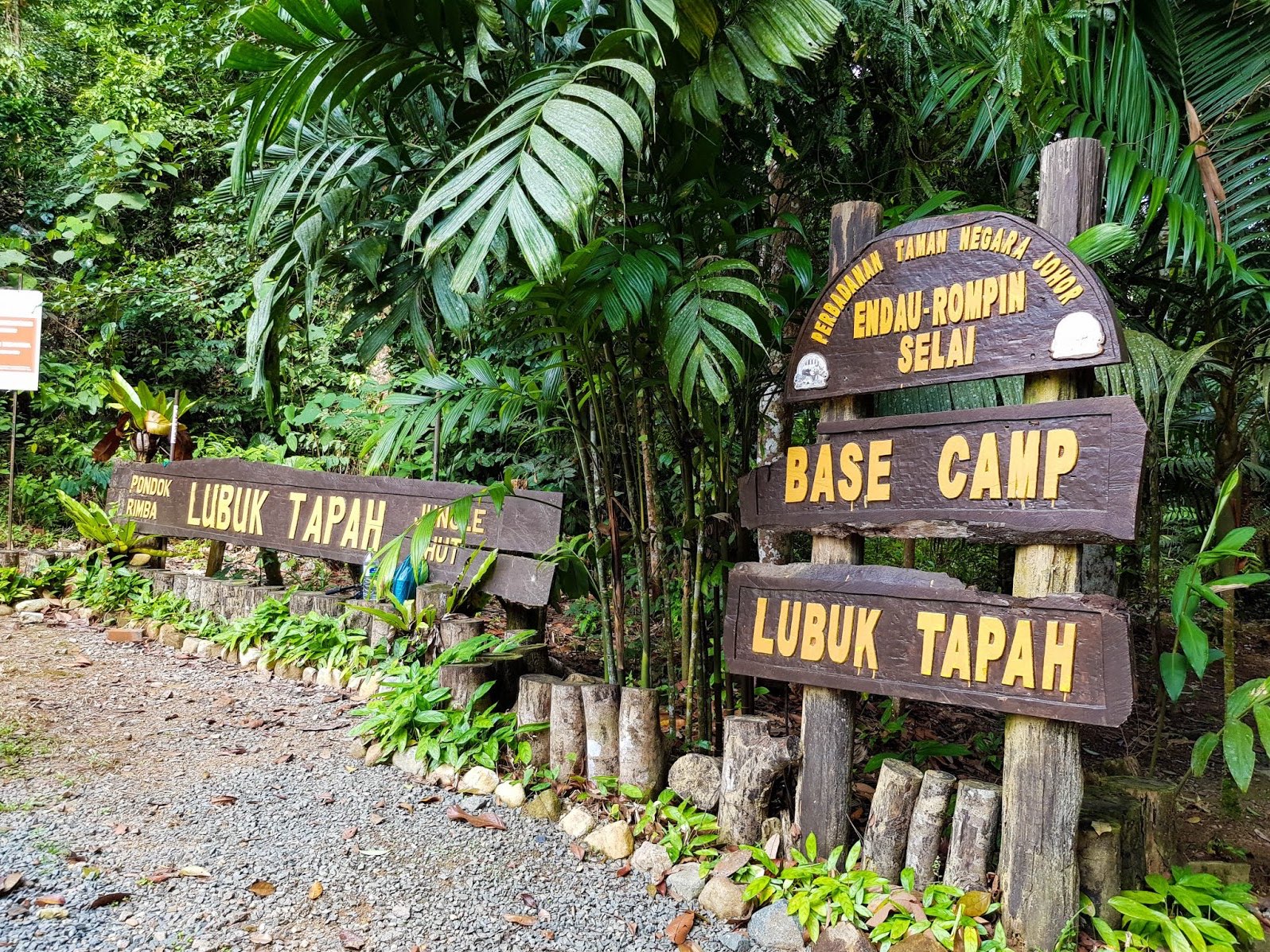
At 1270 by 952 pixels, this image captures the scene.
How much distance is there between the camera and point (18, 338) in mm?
5520

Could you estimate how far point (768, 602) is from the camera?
2.52 meters

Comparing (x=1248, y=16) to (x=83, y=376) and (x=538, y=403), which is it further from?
(x=83, y=376)

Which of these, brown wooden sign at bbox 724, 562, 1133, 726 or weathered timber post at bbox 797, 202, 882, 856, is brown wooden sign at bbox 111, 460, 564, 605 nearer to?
brown wooden sign at bbox 724, 562, 1133, 726

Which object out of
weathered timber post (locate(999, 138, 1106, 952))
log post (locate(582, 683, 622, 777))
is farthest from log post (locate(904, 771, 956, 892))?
log post (locate(582, 683, 622, 777))

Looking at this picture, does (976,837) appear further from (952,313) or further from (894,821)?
(952,313)

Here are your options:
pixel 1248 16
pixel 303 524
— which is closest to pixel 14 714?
pixel 303 524

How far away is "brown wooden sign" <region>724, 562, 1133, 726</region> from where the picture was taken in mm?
1932

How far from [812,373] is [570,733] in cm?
145

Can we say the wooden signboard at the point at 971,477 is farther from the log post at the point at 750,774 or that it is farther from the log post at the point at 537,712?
the log post at the point at 537,712

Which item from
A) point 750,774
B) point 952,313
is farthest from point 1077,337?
point 750,774

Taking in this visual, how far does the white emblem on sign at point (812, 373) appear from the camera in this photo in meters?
2.43

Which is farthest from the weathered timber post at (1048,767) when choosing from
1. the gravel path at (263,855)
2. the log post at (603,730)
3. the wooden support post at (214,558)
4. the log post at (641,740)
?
the wooden support post at (214,558)

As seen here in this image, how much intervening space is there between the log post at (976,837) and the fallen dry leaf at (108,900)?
211 cm

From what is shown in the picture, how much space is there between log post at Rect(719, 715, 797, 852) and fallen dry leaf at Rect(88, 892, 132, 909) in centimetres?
161
